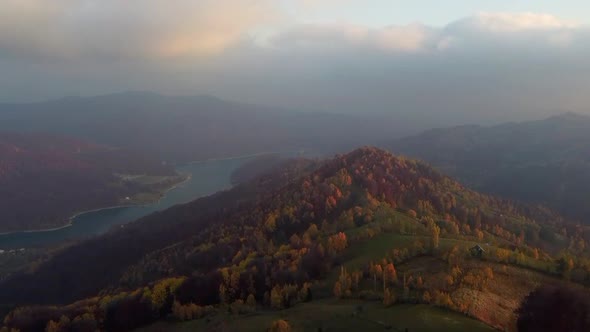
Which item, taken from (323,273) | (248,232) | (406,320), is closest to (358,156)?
(248,232)

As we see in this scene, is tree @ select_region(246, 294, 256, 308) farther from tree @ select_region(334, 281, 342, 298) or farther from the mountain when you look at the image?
tree @ select_region(334, 281, 342, 298)

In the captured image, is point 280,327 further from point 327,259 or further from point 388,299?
point 327,259

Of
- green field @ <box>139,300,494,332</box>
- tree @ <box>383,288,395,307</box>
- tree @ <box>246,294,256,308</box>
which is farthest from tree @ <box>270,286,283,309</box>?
tree @ <box>383,288,395,307</box>

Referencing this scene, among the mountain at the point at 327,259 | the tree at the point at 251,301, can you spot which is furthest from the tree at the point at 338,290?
the tree at the point at 251,301

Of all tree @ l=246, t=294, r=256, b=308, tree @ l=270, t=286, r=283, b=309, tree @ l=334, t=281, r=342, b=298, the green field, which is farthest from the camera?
tree @ l=246, t=294, r=256, b=308

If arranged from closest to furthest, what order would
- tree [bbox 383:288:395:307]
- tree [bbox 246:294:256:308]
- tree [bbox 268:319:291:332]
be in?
tree [bbox 268:319:291:332] → tree [bbox 383:288:395:307] → tree [bbox 246:294:256:308]

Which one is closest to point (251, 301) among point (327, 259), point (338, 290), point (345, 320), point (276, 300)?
point (276, 300)
